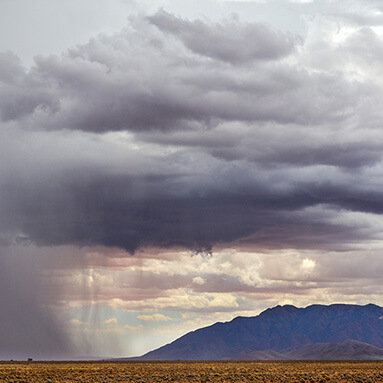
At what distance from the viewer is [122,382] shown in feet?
306

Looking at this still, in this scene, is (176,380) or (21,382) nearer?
(21,382)

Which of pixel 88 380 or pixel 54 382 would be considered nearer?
pixel 54 382

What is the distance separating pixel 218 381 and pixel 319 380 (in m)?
14.9

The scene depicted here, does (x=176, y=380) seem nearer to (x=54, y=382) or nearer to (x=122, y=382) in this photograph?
(x=122, y=382)

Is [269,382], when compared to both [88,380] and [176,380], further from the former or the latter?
[88,380]

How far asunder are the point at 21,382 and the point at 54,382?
528 cm

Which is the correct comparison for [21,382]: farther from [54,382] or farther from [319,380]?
[319,380]

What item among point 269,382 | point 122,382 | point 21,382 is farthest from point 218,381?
point 21,382

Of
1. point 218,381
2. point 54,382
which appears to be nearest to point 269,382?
point 218,381

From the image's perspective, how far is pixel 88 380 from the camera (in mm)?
97125

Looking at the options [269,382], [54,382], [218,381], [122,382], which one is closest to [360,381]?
[269,382]

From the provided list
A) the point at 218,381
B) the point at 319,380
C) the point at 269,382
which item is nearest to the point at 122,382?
the point at 218,381

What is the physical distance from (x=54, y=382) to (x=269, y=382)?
29.1m

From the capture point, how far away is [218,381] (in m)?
95.2
